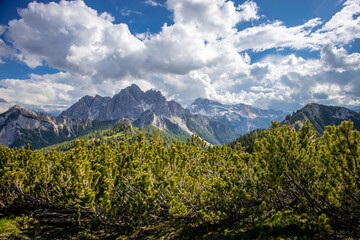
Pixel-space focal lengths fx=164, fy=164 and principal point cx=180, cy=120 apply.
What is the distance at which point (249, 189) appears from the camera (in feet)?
39.0

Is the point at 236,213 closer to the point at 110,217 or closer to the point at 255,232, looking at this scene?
the point at 255,232

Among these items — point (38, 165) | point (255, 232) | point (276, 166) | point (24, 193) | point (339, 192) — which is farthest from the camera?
point (38, 165)

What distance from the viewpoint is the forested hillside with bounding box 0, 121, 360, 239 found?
8.09 m

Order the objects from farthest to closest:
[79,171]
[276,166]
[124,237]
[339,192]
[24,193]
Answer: [24,193] → [124,237] → [79,171] → [276,166] → [339,192]

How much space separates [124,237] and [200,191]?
7734mm

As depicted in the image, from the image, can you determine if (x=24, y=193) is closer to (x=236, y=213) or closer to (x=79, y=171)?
(x=79, y=171)

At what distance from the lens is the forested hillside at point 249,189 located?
26.6 ft

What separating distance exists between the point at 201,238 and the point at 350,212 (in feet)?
29.0

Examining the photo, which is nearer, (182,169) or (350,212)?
(350,212)

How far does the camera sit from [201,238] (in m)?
11.9

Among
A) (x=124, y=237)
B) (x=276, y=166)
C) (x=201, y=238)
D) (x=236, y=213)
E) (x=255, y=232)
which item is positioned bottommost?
(x=124, y=237)

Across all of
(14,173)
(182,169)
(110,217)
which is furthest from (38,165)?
(182,169)

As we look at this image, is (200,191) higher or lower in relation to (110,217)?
higher

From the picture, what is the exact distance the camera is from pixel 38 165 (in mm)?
16609
